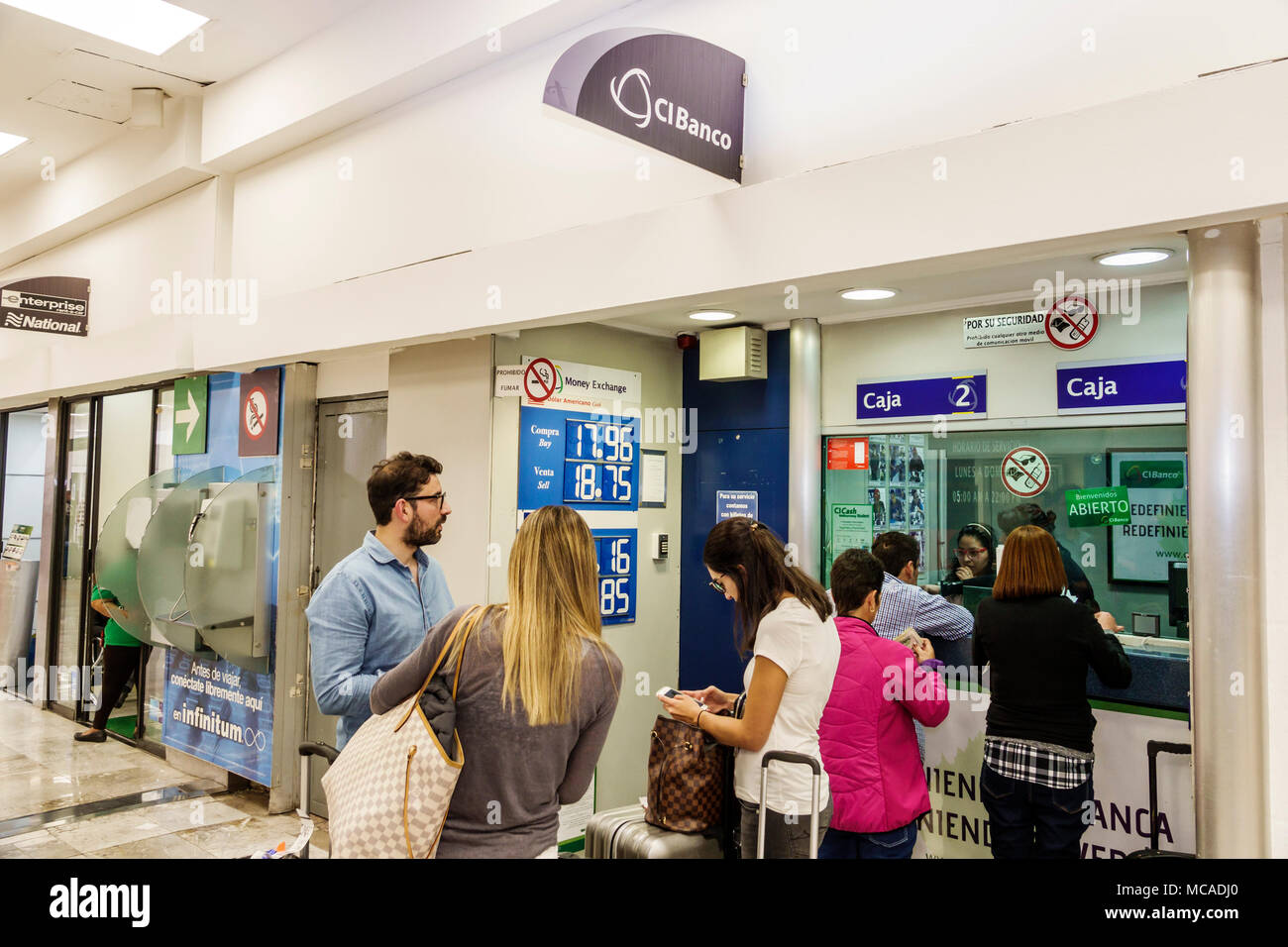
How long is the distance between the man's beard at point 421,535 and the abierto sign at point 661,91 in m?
1.42

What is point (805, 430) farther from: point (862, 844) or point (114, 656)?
point (114, 656)

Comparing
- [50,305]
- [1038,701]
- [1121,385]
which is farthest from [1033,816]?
[50,305]

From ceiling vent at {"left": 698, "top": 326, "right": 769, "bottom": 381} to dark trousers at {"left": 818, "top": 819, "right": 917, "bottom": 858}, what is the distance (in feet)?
8.49

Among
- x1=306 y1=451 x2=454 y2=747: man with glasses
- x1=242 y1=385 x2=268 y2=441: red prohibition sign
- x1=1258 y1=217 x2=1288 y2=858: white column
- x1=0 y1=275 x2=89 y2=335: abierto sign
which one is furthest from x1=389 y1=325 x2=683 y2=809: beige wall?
x1=0 y1=275 x2=89 y2=335: abierto sign

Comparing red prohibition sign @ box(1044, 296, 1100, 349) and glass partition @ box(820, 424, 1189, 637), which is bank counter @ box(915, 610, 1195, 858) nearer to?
glass partition @ box(820, 424, 1189, 637)

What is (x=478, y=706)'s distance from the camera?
201 cm

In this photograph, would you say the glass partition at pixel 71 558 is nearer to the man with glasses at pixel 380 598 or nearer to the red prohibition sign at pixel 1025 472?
the man with glasses at pixel 380 598

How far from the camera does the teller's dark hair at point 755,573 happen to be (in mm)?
2643

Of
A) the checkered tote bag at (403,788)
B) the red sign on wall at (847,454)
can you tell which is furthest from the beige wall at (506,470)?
the checkered tote bag at (403,788)

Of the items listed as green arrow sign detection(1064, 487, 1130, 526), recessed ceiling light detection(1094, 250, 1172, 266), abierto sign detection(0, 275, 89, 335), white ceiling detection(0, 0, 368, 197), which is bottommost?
green arrow sign detection(1064, 487, 1130, 526)

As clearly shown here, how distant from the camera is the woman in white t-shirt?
8.36ft

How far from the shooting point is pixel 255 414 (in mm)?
5613

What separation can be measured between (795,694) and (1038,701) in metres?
0.97
